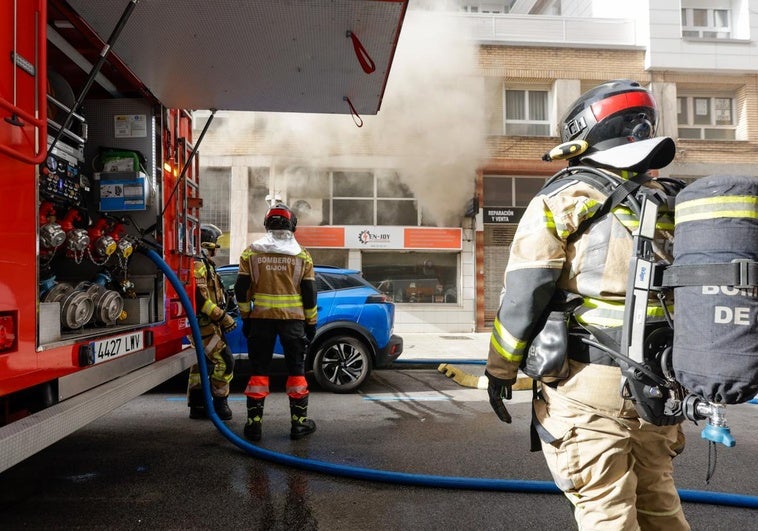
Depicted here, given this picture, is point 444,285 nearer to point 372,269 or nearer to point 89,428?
point 372,269

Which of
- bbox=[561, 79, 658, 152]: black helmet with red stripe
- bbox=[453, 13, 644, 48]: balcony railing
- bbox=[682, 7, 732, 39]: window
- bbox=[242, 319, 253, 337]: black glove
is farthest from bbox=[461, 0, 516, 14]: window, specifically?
bbox=[561, 79, 658, 152]: black helmet with red stripe

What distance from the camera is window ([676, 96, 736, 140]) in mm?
13641

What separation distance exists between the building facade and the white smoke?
34mm

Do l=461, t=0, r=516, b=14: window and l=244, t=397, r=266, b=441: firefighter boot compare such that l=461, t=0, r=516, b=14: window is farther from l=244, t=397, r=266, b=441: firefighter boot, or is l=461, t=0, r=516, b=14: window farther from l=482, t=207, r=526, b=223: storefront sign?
l=244, t=397, r=266, b=441: firefighter boot

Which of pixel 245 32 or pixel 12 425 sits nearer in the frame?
pixel 12 425

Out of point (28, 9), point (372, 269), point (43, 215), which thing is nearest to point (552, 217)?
point (28, 9)

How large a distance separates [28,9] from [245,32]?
3.80 ft

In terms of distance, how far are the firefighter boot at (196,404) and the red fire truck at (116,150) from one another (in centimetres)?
60

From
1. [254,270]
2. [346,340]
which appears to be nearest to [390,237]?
[346,340]

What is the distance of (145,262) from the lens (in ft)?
12.8

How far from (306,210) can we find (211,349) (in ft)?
27.0

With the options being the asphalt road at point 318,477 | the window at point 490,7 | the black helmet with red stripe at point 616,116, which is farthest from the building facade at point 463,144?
the black helmet with red stripe at point 616,116

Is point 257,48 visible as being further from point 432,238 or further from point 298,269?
point 432,238

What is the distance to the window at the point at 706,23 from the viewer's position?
545 inches
